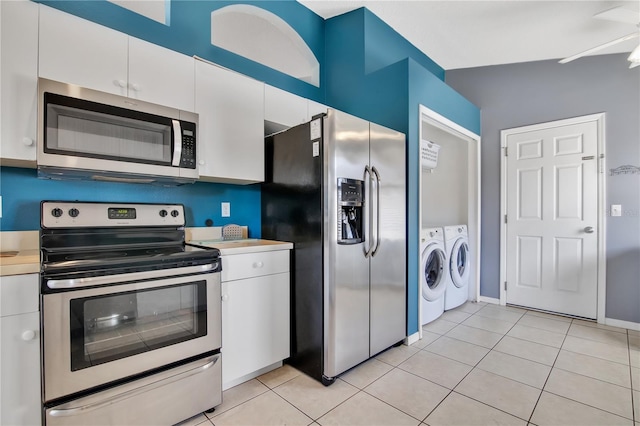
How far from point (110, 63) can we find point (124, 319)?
1.38 meters

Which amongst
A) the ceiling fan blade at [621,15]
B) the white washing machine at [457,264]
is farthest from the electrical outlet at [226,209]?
the ceiling fan blade at [621,15]

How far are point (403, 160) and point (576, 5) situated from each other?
195 centimetres

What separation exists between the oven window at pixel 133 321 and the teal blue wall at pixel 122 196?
2.37 feet

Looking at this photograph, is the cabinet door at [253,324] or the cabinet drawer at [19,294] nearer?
the cabinet drawer at [19,294]

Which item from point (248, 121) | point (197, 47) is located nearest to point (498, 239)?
point (248, 121)

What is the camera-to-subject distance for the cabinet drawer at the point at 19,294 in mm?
1194

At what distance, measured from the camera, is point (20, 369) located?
4.02ft

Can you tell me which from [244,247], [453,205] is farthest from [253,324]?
[453,205]

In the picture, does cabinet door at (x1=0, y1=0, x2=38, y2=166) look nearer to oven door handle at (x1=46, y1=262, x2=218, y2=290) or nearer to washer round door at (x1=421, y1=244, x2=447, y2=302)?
oven door handle at (x1=46, y1=262, x2=218, y2=290)

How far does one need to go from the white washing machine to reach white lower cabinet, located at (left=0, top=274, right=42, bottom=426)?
131 inches

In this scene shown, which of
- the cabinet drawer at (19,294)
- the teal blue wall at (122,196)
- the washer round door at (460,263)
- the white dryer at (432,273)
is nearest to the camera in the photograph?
the cabinet drawer at (19,294)

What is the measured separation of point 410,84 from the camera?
261 cm

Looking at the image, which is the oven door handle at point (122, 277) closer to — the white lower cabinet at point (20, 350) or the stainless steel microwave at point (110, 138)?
the white lower cabinet at point (20, 350)

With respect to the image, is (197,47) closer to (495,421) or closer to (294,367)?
(294,367)
